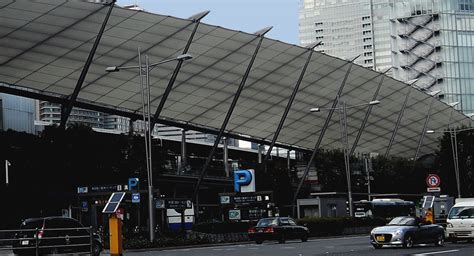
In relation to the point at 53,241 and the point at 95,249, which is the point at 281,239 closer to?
the point at 95,249

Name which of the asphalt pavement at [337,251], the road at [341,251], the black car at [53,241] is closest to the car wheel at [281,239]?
the asphalt pavement at [337,251]

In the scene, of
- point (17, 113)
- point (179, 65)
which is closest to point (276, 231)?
point (179, 65)

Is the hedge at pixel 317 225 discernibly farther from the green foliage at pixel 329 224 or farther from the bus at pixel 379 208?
the bus at pixel 379 208

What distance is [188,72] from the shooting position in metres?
74.6

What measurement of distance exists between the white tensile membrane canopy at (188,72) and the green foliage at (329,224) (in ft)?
56.1

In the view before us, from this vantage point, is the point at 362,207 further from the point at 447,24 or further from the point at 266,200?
the point at 447,24

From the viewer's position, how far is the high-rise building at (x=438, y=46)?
187 m

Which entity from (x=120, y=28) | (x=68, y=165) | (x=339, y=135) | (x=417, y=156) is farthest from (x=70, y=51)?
(x=417, y=156)

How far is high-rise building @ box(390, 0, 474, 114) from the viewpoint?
187m

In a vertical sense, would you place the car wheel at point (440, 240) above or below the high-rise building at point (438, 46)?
below

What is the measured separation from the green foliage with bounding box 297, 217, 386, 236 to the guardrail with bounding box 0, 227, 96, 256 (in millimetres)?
30675

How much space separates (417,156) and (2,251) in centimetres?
10559

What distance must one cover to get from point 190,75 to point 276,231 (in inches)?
1157

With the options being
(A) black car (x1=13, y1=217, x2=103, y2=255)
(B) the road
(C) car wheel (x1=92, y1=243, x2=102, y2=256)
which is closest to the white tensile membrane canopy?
(C) car wheel (x1=92, y1=243, x2=102, y2=256)
